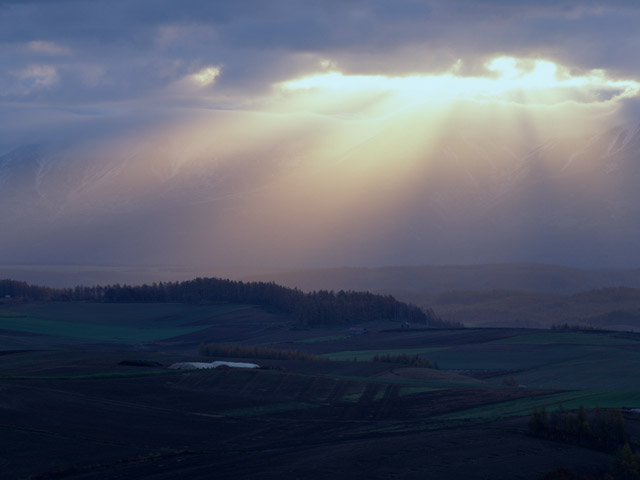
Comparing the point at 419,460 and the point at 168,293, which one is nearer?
the point at 419,460

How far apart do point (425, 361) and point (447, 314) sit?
83.8m

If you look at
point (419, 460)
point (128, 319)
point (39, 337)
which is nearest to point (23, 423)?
point (419, 460)

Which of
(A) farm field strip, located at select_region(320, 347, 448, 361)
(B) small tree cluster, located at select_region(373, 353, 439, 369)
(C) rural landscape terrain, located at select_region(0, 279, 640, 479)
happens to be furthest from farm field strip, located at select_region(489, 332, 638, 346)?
(B) small tree cluster, located at select_region(373, 353, 439, 369)

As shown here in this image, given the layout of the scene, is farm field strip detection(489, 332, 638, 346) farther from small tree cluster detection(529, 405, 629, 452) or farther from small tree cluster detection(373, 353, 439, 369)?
small tree cluster detection(529, 405, 629, 452)

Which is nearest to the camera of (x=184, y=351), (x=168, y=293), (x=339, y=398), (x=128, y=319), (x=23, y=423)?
(x=23, y=423)

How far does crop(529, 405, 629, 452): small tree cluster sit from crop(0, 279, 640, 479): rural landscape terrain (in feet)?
0.25

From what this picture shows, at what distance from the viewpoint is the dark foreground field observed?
39.5m

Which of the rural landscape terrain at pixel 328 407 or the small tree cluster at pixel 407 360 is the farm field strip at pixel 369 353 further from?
the small tree cluster at pixel 407 360

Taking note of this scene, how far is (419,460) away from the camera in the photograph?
40.1 meters

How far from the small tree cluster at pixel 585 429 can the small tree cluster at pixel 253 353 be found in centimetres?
4141

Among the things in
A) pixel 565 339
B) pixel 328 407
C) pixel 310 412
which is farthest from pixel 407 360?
→ pixel 310 412

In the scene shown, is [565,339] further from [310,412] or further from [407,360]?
[310,412]

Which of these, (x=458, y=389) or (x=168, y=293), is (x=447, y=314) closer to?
(x=168, y=293)

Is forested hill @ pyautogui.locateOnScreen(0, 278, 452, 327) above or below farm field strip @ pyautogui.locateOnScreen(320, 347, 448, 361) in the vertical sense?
above
